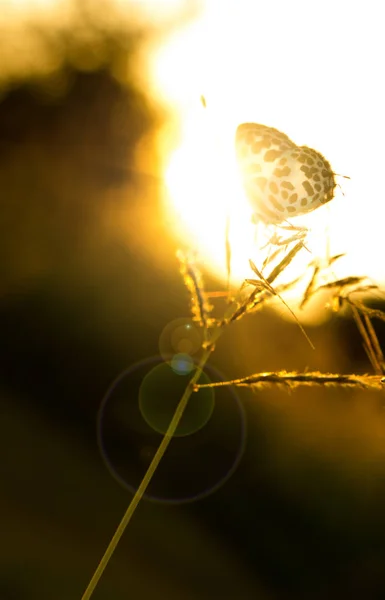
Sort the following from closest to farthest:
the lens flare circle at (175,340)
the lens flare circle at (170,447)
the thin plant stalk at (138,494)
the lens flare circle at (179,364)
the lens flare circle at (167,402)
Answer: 1. the thin plant stalk at (138,494)
2. the lens flare circle at (175,340)
3. the lens flare circle at (179,364)
4. the lens flare circle at (170,447)
5. the lens flare circle at (167,402)

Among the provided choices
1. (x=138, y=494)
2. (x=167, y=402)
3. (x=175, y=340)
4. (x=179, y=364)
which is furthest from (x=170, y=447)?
(x=138, y=494)

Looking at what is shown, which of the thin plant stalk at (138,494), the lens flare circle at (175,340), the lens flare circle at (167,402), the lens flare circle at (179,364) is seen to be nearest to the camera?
the thin plant stalk at (138,494)

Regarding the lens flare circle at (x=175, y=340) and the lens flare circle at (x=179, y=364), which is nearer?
the lens flare circle at (x=175, y=340)

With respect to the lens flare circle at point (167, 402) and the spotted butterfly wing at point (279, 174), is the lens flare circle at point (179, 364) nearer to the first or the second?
the lens flare circle at point (167, 402)

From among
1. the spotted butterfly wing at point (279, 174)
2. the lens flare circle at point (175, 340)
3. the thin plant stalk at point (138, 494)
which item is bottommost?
the lens flare circle at point (175, 340)

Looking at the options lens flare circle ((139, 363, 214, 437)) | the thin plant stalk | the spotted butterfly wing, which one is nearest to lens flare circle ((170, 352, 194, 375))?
lens flare circle ((139, 363, 214, 437))

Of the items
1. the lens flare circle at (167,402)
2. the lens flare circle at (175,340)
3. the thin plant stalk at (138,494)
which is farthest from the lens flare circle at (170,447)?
the thin plant stalk at (138,494)

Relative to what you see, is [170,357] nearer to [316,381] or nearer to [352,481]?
[352,481]
